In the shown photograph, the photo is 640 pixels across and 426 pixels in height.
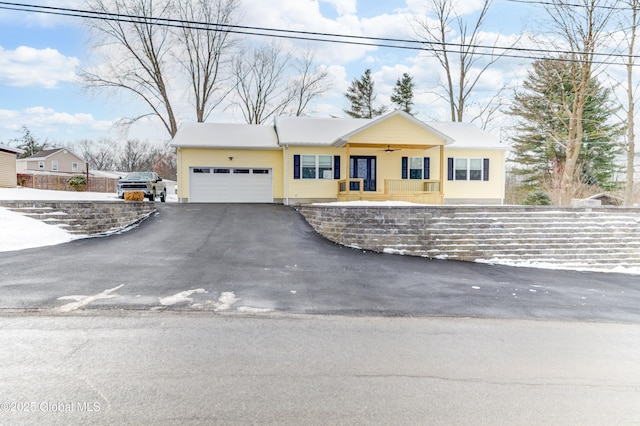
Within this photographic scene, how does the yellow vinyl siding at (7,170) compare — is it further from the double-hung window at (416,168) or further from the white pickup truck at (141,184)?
the double-hung window at (416,168)

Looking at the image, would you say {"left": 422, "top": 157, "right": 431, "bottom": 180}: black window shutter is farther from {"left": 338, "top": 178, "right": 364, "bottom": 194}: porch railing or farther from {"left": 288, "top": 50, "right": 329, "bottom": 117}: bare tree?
{"left": 288, "top": 50, "right": 329, "bottom": 117}: bare tree

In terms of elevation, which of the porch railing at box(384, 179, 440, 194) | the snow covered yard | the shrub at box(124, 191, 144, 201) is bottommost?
the snow covered yard

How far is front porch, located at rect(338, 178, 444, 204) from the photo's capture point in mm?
18875

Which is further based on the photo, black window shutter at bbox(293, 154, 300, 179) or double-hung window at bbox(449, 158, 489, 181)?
double-hung window at bbox(449, 158, 489, 181)

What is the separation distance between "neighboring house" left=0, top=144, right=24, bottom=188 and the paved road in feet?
87.5

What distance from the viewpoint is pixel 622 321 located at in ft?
20.0

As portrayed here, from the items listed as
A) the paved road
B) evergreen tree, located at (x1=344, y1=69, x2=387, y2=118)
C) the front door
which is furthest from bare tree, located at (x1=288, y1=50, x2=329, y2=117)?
the paved road

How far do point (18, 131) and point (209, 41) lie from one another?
137ft

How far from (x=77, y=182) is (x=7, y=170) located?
6282mm

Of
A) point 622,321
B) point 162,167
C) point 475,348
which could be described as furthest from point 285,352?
point 162,167

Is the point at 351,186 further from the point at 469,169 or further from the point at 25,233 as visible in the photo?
the point at 25,233

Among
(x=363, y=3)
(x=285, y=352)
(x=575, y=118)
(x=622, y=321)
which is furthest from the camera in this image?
(x=575, y=118)

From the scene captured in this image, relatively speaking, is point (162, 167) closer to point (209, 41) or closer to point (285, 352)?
point (209, 41)

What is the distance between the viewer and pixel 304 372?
143 inches
